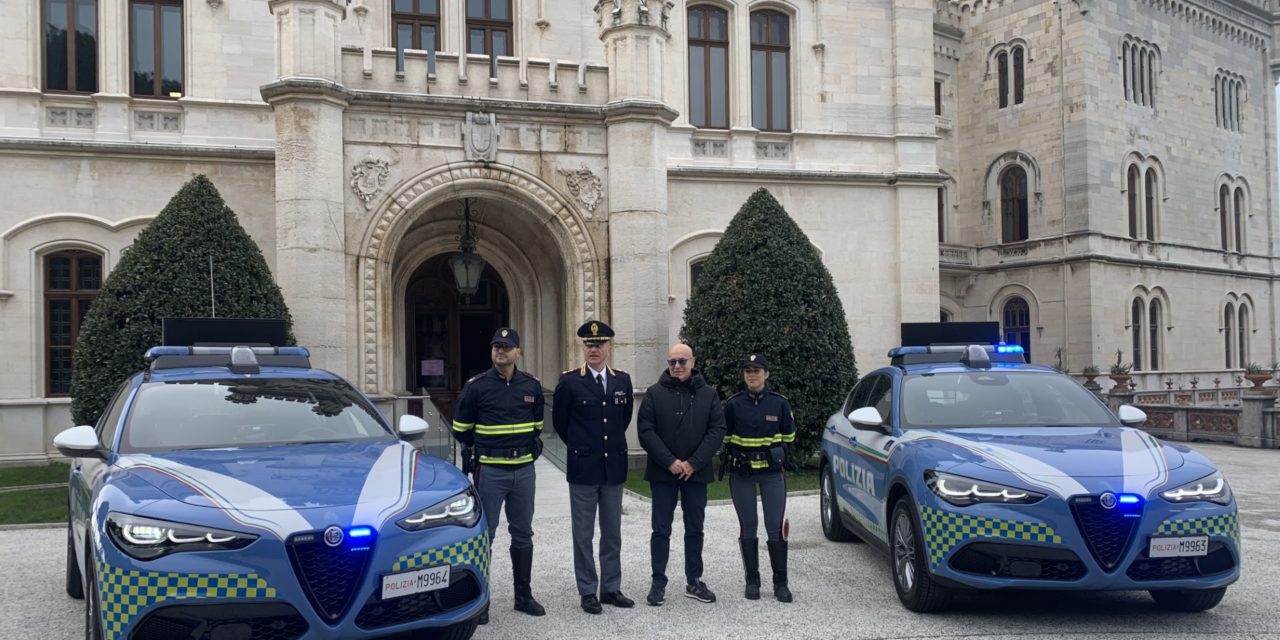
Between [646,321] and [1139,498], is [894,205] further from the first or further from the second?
[1139,498]

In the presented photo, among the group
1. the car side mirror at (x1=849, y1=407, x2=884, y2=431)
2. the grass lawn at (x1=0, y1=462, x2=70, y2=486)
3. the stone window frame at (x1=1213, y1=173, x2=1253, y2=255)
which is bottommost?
the grass lawn at (x1=0, y1=462, x2=70, y2=486)

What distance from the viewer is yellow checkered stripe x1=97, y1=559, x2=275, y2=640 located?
464 cm

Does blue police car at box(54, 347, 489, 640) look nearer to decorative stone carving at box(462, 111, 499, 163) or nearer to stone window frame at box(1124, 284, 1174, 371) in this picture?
decorative stone carving at box(462, 111, 499, 163)

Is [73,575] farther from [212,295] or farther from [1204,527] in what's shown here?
[1204,527]

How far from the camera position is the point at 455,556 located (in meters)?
5.23

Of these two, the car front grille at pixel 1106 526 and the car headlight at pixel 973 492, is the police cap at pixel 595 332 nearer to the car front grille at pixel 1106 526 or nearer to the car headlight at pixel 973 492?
the car headlight at pixel 973 492

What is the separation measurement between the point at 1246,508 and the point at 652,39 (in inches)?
390

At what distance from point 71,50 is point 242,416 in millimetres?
12972

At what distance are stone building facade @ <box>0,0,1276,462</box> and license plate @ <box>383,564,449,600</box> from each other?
9.27 metres

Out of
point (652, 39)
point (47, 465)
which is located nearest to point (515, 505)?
point (652, 39)

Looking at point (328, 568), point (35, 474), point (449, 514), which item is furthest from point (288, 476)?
point (35, 474)

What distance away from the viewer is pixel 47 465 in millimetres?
15539

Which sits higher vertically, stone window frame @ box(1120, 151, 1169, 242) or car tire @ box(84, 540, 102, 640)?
stone window frame @ box(1120, 151, 1169, 242)

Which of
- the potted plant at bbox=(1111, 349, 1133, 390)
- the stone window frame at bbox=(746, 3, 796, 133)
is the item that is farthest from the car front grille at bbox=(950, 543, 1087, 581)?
the potted plant at bbox=(1111, 349, 1133, 390)
